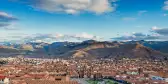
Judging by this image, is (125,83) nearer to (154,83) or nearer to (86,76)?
(154,83)

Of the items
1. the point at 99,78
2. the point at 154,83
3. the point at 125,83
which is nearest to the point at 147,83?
the point at 154,83

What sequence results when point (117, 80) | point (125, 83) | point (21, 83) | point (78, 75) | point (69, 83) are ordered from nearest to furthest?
point (21, 83) → point (69, 83) → point (125, 83) → point (117, 80) → point (78, 75)

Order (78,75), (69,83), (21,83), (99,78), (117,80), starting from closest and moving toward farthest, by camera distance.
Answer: (21,83)
(69,83)
(117,80)
(99,78)
(78,75)

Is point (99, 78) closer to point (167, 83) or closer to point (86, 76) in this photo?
point (86, 76)

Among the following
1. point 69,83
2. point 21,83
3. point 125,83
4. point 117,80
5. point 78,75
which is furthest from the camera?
point 78,75

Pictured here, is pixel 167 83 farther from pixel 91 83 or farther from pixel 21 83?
pixel 21 83

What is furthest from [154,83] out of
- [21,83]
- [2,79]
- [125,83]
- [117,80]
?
[2,79]

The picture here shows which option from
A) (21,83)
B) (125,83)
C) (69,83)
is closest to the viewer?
(21,83)

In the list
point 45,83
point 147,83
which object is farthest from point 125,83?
point 45,83

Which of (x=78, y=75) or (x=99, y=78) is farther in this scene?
(x=78, y=75)

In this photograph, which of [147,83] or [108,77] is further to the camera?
[108,77]
